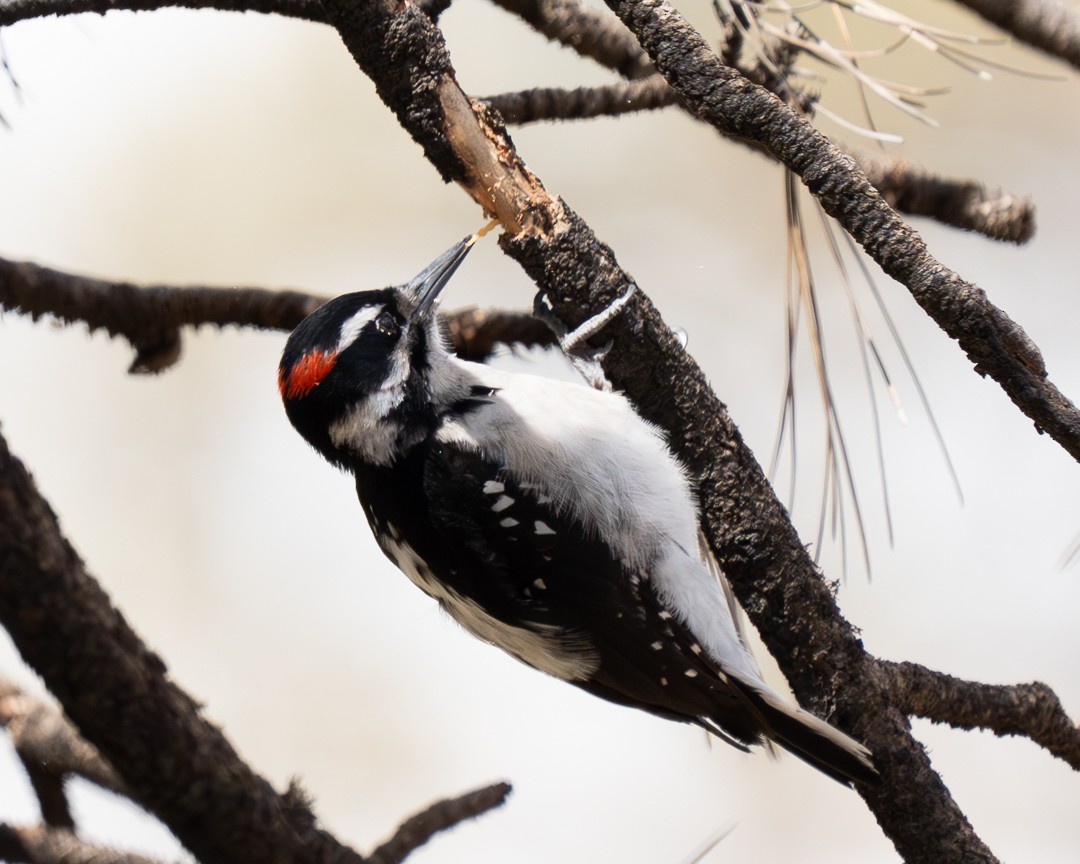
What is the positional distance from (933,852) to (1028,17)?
4.31ft

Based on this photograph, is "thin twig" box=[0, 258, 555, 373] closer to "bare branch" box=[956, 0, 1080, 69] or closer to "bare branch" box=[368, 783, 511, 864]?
"bare branch" box=[956, 0, 1080, 69]

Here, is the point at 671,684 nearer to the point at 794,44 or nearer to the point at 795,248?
the point at 795,248

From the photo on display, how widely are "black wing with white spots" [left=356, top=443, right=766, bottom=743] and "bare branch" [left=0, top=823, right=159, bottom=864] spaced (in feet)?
3.04

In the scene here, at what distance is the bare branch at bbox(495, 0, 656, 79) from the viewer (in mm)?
2020

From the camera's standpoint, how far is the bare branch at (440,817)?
1242mm

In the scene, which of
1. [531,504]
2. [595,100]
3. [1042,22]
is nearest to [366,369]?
[531,504]

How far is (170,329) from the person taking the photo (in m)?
2.12

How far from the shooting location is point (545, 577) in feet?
6.47

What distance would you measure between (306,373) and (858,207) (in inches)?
39.5

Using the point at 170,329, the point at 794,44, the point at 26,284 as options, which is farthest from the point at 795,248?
the point at 26,284

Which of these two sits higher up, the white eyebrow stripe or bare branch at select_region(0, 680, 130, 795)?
the white eyebrow stripe

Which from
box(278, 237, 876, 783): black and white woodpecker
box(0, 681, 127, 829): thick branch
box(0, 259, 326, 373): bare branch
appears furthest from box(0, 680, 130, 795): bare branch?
box(0, 259, 326, 373): bare branch

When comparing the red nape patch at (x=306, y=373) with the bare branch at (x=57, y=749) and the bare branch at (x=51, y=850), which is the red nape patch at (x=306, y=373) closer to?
the bare branch at (x=57, y=749)

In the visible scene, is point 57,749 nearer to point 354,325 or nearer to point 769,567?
point 354,325
